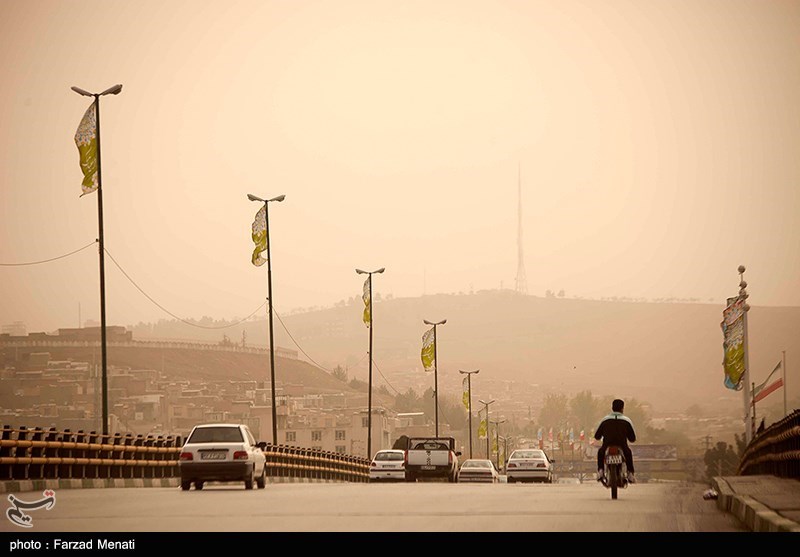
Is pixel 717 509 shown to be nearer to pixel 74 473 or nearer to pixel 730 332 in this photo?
pixel 74 473

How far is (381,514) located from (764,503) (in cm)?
550

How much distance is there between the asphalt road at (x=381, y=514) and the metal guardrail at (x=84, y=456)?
13.6 feet

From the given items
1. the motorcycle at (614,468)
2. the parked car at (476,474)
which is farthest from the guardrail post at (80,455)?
the parked car at (476,474)

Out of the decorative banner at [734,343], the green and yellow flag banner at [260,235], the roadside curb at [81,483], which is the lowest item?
the roadside curb at [81,483]

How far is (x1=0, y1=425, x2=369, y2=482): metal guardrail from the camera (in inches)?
1174

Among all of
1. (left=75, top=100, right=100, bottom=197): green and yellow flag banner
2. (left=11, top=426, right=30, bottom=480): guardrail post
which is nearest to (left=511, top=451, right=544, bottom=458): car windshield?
(left=75, top=100, right=100, bottom=197): green and yellow flag banner

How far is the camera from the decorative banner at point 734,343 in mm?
54281

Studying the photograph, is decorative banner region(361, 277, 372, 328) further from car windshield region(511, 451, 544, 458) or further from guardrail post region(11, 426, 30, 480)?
guardrail post region(11, 426, 30, 480)

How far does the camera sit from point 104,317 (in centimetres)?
4459

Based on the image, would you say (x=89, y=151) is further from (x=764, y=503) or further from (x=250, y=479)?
(x=764, y=503)

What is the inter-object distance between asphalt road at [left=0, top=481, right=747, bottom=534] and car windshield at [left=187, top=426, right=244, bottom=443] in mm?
7812


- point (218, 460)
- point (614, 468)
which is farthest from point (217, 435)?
point (614, 468)

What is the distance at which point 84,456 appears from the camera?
35.0 meters

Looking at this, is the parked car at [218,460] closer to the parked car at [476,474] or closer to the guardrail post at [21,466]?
the guardrail post at [21,466]
